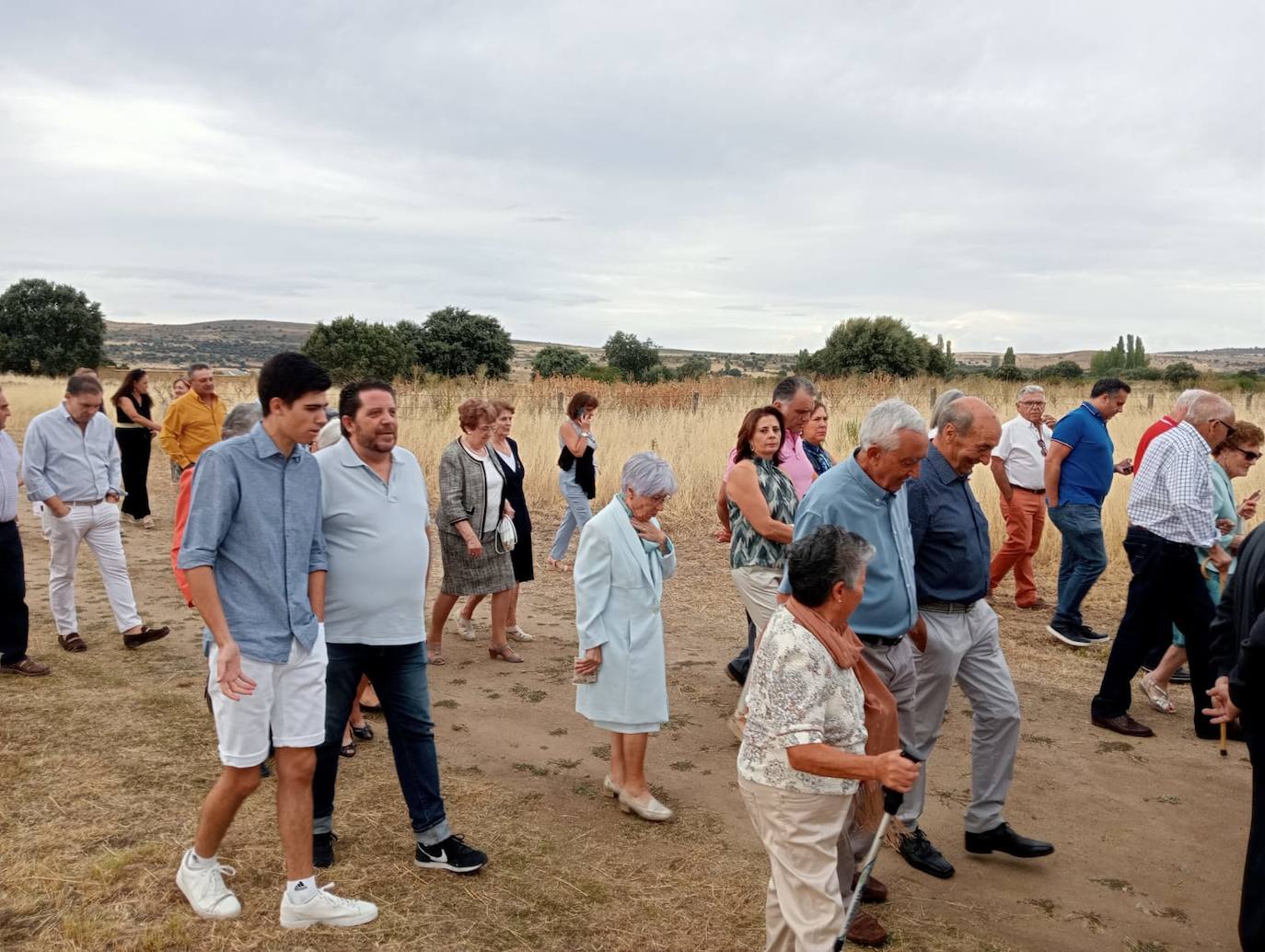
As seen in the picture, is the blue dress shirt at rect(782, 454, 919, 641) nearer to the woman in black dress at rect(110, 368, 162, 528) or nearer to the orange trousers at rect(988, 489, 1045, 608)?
the orange trousers at rect(988, 489, 1045, 608)

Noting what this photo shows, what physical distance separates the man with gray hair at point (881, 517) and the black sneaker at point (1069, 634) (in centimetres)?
426

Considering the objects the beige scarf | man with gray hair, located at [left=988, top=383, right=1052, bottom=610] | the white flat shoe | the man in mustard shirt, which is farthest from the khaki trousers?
the man in mustard shirt

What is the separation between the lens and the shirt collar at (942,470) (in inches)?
161

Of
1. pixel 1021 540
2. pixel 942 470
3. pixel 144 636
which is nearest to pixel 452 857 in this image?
pixel 942 470

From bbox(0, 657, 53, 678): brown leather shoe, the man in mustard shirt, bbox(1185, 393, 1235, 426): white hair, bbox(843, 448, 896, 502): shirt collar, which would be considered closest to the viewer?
bbox(843, 448, 896, 502): shirt collar

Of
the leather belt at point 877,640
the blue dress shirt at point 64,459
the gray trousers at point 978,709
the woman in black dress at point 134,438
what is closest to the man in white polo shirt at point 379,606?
the leather belt at point 877,640

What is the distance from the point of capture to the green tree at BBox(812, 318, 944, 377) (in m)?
30.0

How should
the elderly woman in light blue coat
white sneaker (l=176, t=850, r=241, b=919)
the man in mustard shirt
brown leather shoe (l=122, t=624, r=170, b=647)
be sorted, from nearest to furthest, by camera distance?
white sneaker (l=176, t=850, r=241, b=919)
the elderly woman in light blue coat
brown leather shoe (l=122, t=624, r=170, b=647)
the man in mustard shirt

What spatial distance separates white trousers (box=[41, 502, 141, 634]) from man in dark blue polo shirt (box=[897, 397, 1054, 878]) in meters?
5.38

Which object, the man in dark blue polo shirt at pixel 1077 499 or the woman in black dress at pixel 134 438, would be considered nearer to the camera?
the man in dark blue polo shirt at pixel 1077 499

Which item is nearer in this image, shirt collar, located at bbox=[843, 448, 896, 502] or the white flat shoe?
shirt collar, located at bbox=[843, 448, 896, 502]

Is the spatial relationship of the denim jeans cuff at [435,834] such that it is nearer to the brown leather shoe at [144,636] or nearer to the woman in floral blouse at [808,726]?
the woman in floral blouse at [808,726]

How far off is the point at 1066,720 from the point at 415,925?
4.07 m

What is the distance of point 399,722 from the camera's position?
396cm
